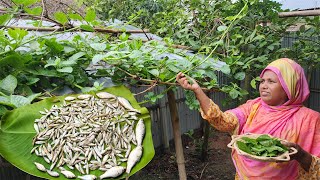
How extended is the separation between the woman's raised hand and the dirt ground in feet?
9.15

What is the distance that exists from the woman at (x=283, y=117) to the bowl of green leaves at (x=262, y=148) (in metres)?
0.18

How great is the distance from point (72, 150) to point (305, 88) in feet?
4.71

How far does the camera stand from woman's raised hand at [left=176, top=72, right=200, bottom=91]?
5.97 ft

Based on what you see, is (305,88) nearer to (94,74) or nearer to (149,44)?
(149,44)

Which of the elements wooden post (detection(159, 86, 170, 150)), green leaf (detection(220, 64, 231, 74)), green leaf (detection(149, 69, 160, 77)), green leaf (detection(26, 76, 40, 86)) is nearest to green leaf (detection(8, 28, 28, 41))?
green leaf (detection(26, 76, 40, 86))

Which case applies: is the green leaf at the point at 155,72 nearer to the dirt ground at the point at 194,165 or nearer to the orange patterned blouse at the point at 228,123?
the orange patterned blouse at the point at 228,123

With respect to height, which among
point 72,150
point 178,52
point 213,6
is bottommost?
point 72,150

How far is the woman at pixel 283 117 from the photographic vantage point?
189 cm

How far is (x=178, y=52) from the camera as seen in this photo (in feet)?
7.06

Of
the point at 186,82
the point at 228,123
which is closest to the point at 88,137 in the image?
the point at 186,82

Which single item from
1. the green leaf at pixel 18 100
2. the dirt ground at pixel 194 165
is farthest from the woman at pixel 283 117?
the dirt ground at pixel 194 165

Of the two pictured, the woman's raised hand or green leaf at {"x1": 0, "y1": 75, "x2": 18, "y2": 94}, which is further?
the woman's raised hand

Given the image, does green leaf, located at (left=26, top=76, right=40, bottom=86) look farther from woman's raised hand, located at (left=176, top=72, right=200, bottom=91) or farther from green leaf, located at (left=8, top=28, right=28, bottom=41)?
woman's raised hand, located at (left=176, top=72, right=200, bottom=91)

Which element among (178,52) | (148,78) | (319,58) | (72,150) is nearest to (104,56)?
(148,78)
